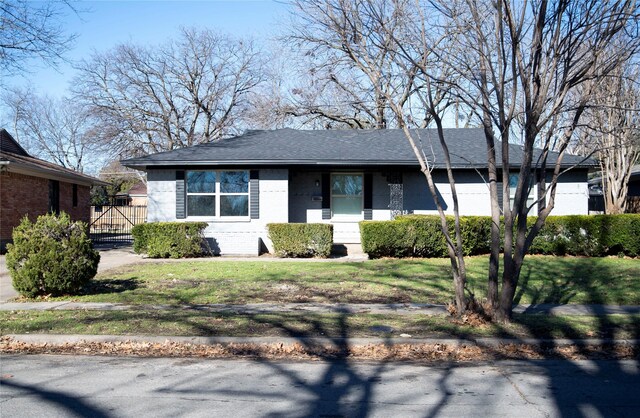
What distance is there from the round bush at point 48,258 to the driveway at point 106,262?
2.40ft

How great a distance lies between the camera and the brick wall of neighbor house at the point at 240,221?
17875mm

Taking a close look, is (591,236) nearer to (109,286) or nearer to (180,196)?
(180,196)

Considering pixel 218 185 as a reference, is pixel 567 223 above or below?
below

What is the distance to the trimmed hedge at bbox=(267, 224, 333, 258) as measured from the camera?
55.3 feet

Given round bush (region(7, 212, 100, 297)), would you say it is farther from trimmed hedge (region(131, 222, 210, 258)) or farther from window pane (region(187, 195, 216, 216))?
window pane (region(187, 195, 216, 216))

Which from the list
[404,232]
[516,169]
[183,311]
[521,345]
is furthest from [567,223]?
[183,311]

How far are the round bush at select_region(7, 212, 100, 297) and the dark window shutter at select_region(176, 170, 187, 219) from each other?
25.0 feet

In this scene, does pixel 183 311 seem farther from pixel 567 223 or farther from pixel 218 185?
pixel 567 223

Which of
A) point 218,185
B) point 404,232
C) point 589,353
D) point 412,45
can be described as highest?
point 412,45

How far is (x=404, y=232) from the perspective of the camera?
52.6ft

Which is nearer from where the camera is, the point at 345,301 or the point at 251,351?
the point at 251,351

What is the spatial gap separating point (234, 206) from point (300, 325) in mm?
10648

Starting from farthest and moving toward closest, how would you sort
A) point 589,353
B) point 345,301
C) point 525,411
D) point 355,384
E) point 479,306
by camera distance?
point 345,301 → point 479,306 → point 589,353 → point 355,384 → point 525,411

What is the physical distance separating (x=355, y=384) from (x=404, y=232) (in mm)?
10647
